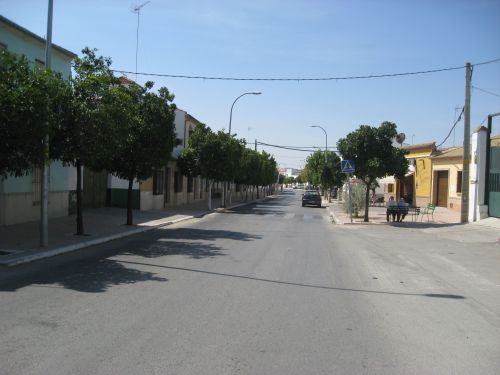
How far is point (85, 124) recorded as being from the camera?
11797 millimetres

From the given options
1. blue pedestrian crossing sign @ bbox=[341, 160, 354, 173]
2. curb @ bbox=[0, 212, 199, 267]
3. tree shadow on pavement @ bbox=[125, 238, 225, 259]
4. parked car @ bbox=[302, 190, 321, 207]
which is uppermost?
blue pedestrian crossing sign @ bbox=[341, 160, 354, 173]

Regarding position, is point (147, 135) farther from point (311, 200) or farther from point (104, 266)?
point (311, 200)

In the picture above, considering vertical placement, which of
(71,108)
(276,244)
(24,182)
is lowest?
(276,244)

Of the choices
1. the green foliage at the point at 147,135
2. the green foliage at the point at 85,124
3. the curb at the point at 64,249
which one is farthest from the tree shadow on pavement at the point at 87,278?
the green foliage at the point at 147,135

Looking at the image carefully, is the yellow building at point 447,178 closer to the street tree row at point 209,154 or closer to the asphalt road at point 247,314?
the street tree row at point 209,154

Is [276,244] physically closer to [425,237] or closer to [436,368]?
[425,237]

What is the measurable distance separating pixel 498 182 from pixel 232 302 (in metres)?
17.7

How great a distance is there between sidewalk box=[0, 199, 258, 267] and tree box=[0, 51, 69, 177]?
1921 mm

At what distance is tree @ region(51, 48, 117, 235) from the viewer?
11.8m

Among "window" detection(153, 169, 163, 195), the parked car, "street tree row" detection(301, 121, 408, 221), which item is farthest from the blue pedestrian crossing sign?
the parked car

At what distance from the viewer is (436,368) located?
4.62 meters

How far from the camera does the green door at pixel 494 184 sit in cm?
2044

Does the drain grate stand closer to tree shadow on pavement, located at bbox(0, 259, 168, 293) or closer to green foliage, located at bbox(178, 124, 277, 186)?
tree shadow on pavement, located at bbox(0, 259, 168, 293)

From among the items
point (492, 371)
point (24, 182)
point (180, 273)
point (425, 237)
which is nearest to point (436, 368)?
point (492, 371)
